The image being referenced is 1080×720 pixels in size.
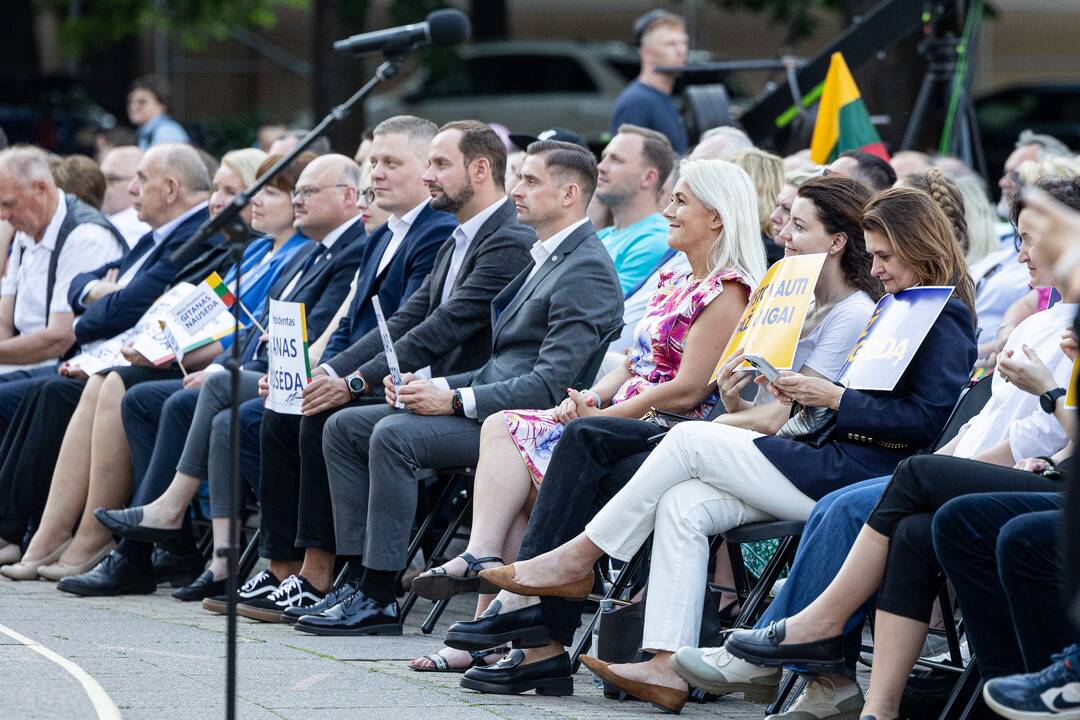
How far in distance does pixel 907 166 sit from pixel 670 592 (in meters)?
4.19

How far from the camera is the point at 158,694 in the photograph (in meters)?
5.46

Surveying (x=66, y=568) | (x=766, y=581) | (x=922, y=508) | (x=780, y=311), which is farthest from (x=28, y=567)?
(x=922, y=508)

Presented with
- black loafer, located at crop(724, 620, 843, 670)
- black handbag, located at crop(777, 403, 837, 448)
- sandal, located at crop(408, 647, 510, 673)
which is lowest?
sandal, located at crop(408, 647, 510, 673)

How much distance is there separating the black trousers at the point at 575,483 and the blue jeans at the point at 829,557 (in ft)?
2.79

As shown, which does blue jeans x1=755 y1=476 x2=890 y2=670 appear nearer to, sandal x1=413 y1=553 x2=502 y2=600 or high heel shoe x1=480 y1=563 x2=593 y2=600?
high heel shoe x1=480 y1=563 x2=593 y2=600

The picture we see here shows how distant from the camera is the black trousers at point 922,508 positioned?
4840 millimetres

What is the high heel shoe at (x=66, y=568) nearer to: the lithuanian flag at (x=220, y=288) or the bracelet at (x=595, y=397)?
the lithuanian flag at (x=220, y=288)

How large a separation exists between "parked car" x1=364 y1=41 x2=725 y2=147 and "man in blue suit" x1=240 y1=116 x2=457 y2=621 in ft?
44.3

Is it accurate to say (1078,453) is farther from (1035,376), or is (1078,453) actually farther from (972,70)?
(972,70)

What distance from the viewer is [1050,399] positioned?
498 cm

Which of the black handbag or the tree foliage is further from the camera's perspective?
the tree foliage

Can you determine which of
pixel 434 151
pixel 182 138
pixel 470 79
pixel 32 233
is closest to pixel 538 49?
pixel 470 79

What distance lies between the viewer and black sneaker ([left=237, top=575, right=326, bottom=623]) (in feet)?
23.2

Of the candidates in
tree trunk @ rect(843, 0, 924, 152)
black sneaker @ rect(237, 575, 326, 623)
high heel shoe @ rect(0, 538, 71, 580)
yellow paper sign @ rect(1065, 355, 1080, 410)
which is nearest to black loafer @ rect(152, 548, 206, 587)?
high heel shoe @ rect(0, 538, 71, 580)
